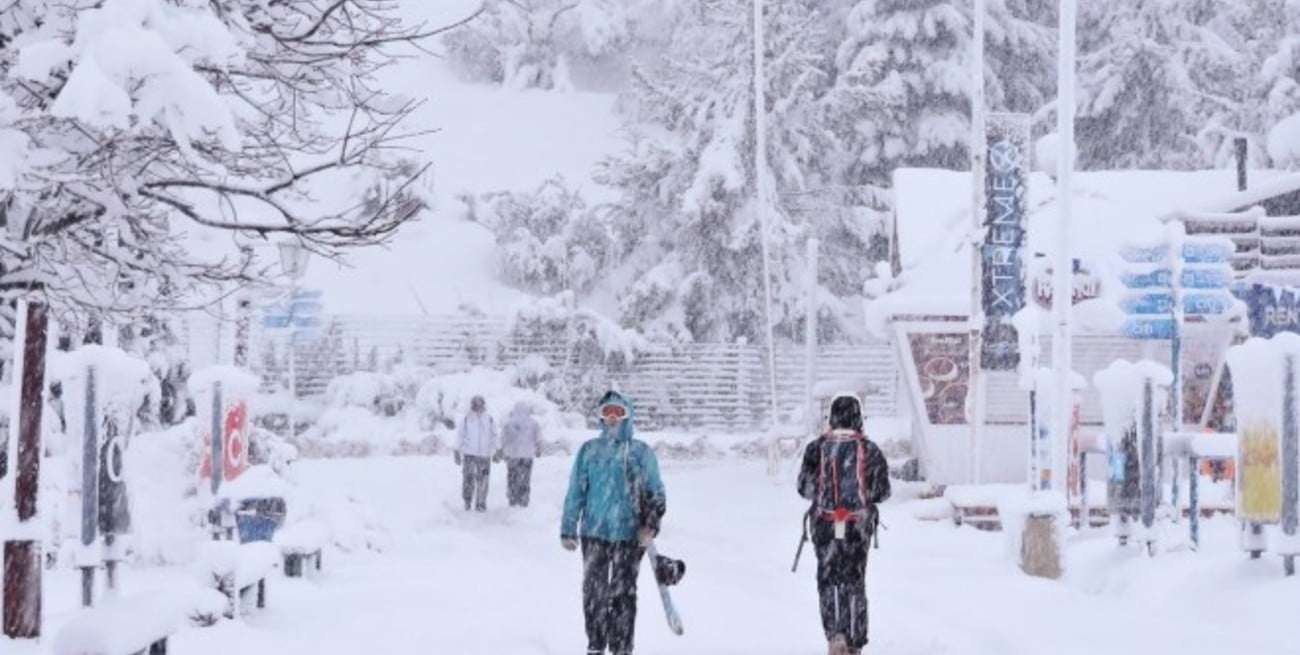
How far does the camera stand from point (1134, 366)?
14.7 metres

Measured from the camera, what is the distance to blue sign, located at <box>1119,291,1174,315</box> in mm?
18969

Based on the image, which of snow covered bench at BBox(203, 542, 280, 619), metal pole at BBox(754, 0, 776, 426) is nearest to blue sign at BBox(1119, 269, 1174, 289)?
snow covered bench at BBox(203, 542, 280, 619)

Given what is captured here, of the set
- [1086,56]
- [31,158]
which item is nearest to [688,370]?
[1086,56]

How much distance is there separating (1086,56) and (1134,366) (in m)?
31.0

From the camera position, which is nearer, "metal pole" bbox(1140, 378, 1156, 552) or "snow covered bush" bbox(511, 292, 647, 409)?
"metal pole" bbox(1140, 378, 1156, 552)

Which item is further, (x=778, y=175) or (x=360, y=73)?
(x=778, y=175)

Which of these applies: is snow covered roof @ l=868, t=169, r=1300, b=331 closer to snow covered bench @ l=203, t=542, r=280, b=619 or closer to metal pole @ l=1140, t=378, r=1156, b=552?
metal pole @ l=1140, t=378, r=1156, b=552

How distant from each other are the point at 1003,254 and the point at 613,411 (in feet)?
36.3

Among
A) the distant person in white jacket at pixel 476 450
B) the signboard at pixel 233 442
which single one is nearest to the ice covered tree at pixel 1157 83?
the distant person in white jacket at pixel 476 450

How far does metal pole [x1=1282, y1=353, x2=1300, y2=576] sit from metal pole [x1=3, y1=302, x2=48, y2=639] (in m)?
8.44

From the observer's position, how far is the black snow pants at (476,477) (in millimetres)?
23453

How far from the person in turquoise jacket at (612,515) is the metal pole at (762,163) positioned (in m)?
23.5

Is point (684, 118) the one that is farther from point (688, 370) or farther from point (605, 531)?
point (605, 531)

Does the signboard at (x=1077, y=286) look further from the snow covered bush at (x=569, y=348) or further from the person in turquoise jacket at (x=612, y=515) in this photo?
the snow covered bush at (x=569, y=348)
